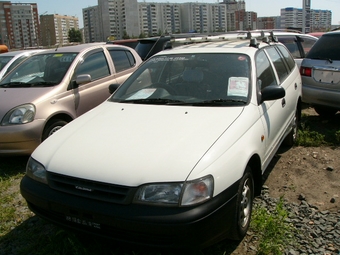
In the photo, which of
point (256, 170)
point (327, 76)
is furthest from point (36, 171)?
point (327, 76)

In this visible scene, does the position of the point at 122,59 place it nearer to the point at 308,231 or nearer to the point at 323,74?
the point at 323,74

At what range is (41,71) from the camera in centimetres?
602

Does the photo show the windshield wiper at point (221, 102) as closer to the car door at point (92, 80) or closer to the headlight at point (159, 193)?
the headlight at point (159, 193)

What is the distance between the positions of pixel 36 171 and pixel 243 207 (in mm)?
1702

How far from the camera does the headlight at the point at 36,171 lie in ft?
9.27

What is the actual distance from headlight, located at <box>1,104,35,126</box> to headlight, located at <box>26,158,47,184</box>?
2.10 m

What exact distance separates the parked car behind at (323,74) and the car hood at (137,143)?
3.34 m

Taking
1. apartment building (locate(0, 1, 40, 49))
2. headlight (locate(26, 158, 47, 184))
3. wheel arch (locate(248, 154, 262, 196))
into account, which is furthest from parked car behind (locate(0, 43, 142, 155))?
apartment building (locate(0, 1, 40, 49))

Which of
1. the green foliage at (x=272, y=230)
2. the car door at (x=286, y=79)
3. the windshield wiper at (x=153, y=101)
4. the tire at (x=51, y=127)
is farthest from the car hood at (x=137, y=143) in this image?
the tire at (x=51, y=127)

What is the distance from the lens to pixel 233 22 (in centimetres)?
7038

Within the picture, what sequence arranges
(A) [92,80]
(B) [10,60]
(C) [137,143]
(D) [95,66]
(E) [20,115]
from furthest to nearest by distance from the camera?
(B) [10,60] → (D) [95,66] → (A) [92,80] → (E) [20,115] → (C) [137,143]

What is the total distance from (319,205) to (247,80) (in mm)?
1461

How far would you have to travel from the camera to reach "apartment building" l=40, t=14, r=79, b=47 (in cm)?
7944

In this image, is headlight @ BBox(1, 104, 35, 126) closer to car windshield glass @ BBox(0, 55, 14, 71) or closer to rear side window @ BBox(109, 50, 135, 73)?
rear side window @ BBox(109, 50, 135, 73)
